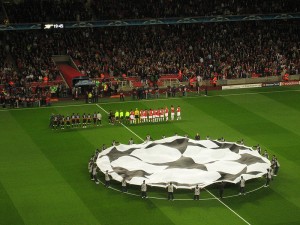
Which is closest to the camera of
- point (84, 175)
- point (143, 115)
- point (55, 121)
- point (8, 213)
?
point (8, 213)

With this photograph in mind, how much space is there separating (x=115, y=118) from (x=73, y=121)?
3.38 metres

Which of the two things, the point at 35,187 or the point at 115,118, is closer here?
the point at 35,187

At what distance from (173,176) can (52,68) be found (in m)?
30.3

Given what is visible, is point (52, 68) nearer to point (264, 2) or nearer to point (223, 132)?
point (223, 132)

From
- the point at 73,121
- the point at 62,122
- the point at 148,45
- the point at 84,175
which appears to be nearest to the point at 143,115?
the point at 73,121

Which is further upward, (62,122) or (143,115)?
(143,115)

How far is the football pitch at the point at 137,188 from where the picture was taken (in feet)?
127

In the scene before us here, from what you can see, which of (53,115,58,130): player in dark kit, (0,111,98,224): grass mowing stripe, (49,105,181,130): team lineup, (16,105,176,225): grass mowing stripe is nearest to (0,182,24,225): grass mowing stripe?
(0,111,98,224): grass mowing stripe

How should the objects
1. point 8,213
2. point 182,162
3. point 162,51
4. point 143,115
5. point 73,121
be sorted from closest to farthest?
point 8,213, point 182,162, point 73,121, point 143,115, point 162,51

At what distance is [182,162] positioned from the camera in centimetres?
4466

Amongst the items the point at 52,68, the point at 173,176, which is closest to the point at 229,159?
the point at 173,176

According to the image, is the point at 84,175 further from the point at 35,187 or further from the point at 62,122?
the point at 62,122

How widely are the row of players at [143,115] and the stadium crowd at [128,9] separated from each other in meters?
20.1

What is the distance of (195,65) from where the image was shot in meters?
73.4
